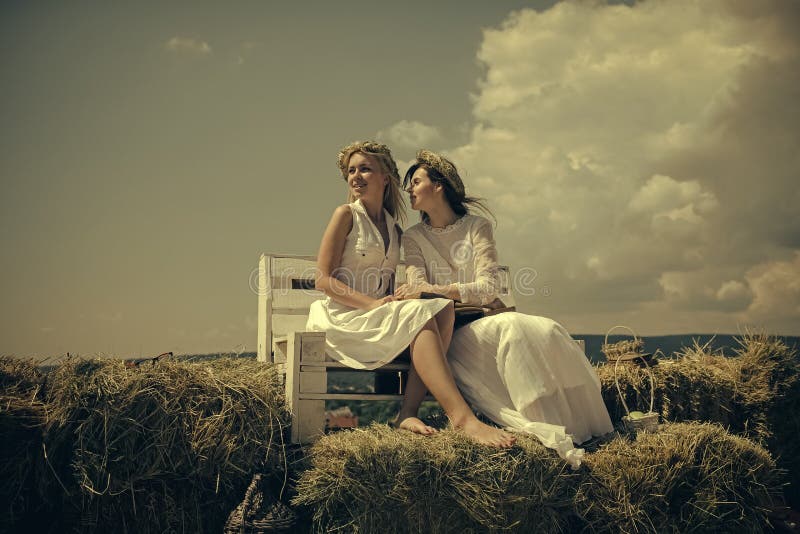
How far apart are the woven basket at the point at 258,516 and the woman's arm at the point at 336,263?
1252 mm

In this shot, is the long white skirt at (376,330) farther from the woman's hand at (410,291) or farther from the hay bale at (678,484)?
the hay bale at (678,484)

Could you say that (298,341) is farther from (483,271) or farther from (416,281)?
(483,271)

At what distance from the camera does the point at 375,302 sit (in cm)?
395

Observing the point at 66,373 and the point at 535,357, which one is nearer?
the point at 66,373

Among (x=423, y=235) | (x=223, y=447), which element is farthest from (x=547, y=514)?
(x=423, y=235)

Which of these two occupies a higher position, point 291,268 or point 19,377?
point 291,268

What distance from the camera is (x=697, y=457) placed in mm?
3531

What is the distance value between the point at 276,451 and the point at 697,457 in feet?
7.50

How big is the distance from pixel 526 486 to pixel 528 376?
73 cm

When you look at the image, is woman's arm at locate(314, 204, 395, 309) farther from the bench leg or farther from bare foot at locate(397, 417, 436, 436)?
bare foot at locate(397, 417, 436, 436)

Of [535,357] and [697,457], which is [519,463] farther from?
[697,457]

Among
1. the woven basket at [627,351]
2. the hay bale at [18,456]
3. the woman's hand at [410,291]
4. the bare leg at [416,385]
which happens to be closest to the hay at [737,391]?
the woven basket at [627,351]

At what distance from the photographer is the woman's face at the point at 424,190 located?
4383 millimetres

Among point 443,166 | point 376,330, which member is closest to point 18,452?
point 376,330
